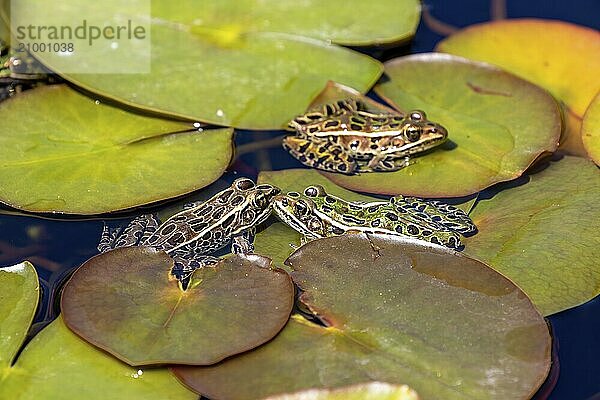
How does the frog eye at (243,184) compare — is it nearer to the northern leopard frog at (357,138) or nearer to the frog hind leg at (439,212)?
the northern leopard frog at (357,138)

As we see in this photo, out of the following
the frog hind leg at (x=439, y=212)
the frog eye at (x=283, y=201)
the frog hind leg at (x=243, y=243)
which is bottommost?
the frog hind leg at (x=243, y=243)

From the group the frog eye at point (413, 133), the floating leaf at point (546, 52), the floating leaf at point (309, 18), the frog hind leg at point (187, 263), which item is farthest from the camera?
the floating leaf at point (309, 18)

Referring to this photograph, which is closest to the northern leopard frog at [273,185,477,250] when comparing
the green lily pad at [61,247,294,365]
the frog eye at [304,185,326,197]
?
the frog eye at [304,185,326,197]

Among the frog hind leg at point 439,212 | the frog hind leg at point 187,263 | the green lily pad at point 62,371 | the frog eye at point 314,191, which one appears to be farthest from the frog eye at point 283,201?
the green lily pad at point 62,371

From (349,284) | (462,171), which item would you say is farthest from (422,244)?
(462,171)

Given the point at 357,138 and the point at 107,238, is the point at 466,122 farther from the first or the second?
the point at 107,238

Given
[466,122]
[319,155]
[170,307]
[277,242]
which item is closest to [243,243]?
[277,242]
